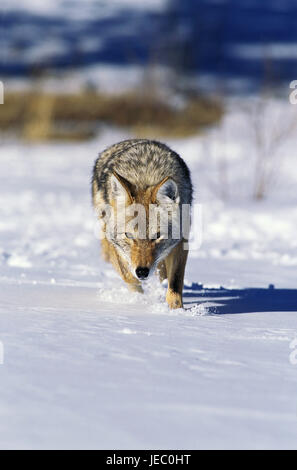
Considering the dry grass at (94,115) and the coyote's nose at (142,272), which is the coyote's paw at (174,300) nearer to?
the coyote's nose at (142,272)

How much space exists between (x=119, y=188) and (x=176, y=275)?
2.47ft

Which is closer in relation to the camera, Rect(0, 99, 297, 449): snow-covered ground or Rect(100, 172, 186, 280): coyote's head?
Rect(0, 99, 297, 449): snow-covered ground

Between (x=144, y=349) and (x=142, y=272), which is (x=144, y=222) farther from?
(x=144, y=349)

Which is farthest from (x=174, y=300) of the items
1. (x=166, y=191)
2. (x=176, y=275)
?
(x=166, y=191)

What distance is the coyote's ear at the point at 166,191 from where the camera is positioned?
174 inches

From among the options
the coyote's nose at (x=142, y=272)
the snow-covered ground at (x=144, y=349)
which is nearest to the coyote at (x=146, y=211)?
the coyote's nose at (x=142, y=272)

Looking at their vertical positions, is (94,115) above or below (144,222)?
above

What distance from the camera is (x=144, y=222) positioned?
173 inches

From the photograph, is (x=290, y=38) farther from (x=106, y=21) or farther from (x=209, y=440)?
(x=209, y=440)

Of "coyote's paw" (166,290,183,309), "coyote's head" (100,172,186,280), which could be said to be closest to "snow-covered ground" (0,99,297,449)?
"coyote's paw" (166,290,183,309)

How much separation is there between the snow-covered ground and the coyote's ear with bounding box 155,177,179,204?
74 centimetres

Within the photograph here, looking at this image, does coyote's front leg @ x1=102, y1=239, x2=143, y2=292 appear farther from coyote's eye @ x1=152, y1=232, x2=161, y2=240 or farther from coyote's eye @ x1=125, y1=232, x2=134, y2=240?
coyote's eye @ x1=152, y1=232, x2=161, y2=240

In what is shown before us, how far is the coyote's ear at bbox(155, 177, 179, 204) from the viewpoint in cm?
443
